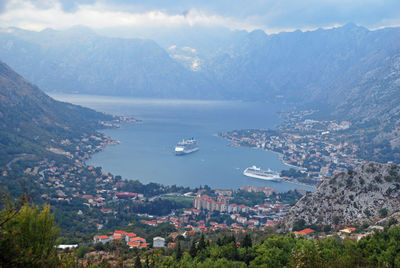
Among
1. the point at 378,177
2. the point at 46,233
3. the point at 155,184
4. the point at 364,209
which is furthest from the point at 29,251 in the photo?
the point at 155,184

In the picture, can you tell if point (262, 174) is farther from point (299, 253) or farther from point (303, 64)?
point (303, 64)

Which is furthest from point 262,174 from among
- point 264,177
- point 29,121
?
point 29,121

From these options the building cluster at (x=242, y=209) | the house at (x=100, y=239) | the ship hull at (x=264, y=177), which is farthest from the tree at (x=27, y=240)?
the ship hull at (x=264, y=177)

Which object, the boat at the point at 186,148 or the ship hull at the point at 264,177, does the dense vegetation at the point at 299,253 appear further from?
the boat at the point at 186,148

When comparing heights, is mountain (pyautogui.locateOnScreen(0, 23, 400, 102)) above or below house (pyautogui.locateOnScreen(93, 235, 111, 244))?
above

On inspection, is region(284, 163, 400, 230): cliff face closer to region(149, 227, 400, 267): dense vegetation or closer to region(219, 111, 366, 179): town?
region(149, 227, 400, 267): dense vegetation

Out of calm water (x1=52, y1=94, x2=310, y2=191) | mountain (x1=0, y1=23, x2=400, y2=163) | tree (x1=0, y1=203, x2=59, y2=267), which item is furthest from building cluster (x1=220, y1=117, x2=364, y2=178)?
tree (x1=0, y1=203, x2=59, y2=267)
